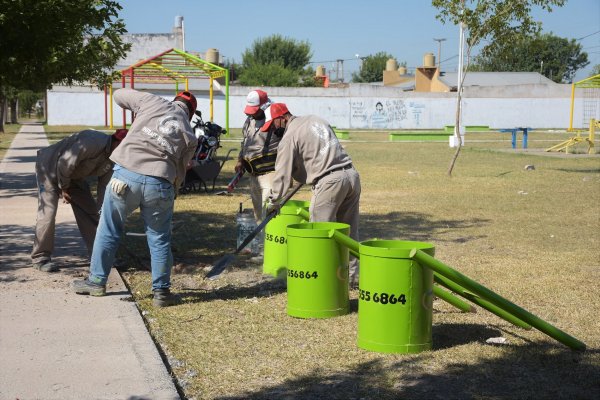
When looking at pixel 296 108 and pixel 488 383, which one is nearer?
pixel 488 383

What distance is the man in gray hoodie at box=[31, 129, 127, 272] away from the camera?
7109 mm

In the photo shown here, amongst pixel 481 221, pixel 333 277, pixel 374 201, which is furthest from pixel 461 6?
pixel 333 277

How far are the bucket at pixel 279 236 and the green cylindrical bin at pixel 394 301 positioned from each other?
2334 millimetres

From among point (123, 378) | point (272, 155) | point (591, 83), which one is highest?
point (591, 83)

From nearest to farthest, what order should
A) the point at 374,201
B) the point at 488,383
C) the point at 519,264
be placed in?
1. the point at 488,383
2. the point at 519,264
3. the point at 374,201

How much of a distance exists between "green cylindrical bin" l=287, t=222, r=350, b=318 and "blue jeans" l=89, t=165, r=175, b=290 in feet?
3.39

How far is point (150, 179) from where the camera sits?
6.07 metres

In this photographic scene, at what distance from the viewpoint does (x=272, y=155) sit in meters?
8.47

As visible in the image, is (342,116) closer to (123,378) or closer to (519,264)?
(519,264)

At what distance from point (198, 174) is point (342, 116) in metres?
41.1

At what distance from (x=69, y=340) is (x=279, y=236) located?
8.58 feet

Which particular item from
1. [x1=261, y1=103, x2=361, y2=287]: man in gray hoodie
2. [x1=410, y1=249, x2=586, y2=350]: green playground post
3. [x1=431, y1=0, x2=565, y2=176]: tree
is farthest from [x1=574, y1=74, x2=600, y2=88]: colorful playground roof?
[x1=410, y1=249, x2=586, y2=350]: green playground post

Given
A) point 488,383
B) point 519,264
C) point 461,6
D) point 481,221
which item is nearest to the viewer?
point 488,383

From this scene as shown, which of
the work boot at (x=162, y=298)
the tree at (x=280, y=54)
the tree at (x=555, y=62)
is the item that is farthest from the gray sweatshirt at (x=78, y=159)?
the tree at (x=555, y=62)
